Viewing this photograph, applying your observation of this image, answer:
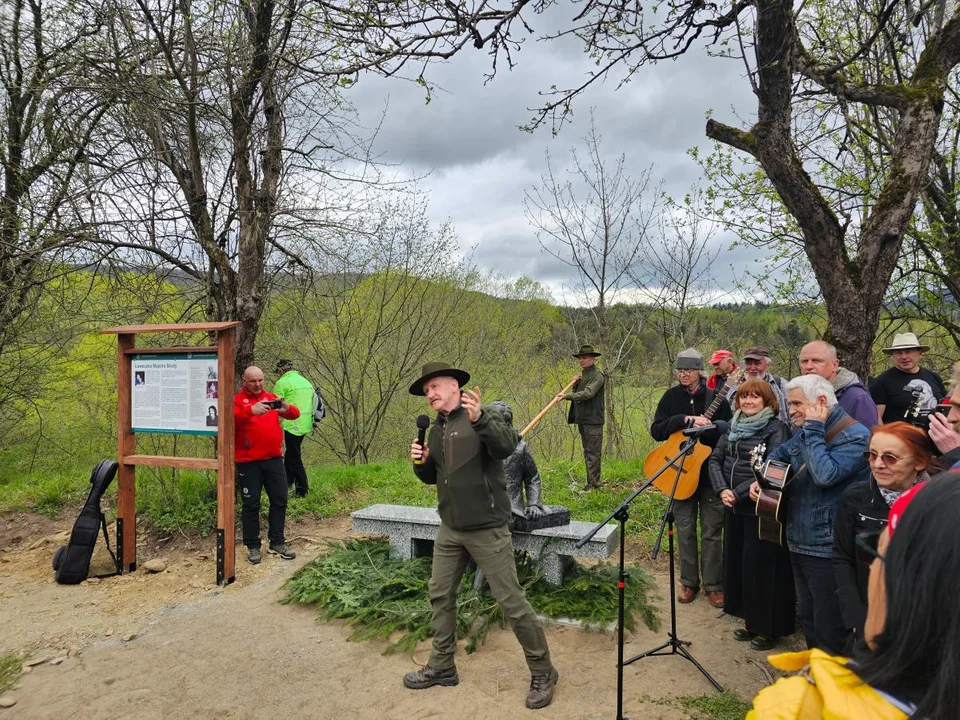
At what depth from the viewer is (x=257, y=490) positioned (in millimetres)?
5859

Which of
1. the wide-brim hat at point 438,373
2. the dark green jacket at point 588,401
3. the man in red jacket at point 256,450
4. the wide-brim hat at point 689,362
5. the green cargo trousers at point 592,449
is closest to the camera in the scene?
the wide-brim hat at point 438,373

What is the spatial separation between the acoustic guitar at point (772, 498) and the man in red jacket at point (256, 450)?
413 centimetres

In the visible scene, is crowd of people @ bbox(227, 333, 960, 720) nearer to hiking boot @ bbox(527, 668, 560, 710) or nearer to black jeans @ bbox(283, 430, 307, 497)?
hiking boot @ bbox(527, 668, 560, 710)

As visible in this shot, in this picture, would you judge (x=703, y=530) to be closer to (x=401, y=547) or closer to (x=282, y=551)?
(x=401, y=547)

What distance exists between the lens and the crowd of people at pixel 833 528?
1072 millimetres

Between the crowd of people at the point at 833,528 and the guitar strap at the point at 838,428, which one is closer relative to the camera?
the crowd of people at the point at 833,528

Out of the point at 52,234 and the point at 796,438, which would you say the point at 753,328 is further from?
the point at 52,234

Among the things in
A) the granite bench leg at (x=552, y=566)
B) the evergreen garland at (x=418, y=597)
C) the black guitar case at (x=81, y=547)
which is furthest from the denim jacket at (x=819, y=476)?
A: the black guitar case at (x=81, y=547)

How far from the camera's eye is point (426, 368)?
3.70 metres

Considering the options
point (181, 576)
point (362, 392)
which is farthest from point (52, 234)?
point (362, 392)

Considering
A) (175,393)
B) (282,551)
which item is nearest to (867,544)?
(282,551)

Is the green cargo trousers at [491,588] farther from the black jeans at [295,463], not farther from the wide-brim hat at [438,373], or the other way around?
the black jeans at [295,463]

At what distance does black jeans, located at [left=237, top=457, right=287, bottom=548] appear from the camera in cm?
581

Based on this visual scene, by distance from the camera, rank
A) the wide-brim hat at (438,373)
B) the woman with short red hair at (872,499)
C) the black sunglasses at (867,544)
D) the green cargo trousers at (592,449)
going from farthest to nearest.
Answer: the green cargo trousers at (592,449) → the wide-brim hat at (438,373) → the woman with short red hair at (872,499) → the black sunglasses at (867,544)
